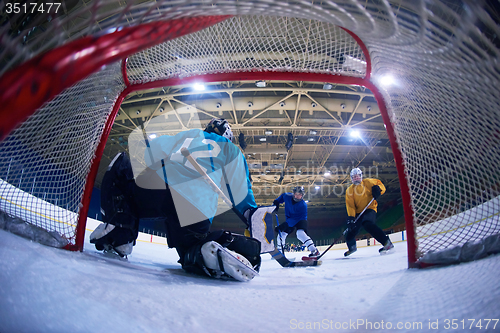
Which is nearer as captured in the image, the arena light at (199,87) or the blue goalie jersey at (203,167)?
the blue goalie jersey at (203,167)

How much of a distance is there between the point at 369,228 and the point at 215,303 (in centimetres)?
303

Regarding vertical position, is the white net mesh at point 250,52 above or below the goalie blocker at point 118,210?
above

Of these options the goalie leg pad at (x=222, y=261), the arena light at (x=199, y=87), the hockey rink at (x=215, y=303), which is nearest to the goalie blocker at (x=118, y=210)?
the hockey rink at (x=215, y=303)

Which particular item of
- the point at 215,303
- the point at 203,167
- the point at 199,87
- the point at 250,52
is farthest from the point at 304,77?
the point at 199,87

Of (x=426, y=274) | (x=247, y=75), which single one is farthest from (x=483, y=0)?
(x=247, y=75)

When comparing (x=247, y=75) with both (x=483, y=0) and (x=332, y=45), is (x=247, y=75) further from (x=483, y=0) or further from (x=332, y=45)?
(x=483, y=0)

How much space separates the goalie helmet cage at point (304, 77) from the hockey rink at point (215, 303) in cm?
43

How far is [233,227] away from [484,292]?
17.5 metres

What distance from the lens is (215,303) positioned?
2.43 ft

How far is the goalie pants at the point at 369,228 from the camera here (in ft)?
10.1

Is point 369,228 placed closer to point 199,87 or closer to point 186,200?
point 186,200

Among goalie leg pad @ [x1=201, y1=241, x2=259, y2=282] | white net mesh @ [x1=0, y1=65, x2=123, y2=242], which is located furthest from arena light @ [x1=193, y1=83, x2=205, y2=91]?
goalie leg pad @ [x1=201, y1=241, x2=259, y2=282]

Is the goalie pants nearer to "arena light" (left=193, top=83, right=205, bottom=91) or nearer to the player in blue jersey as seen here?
the player in blue jersey

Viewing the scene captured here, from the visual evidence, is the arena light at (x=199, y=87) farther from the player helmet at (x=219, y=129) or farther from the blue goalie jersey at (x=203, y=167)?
the blue goalie jersey at (x=203, y=167)
